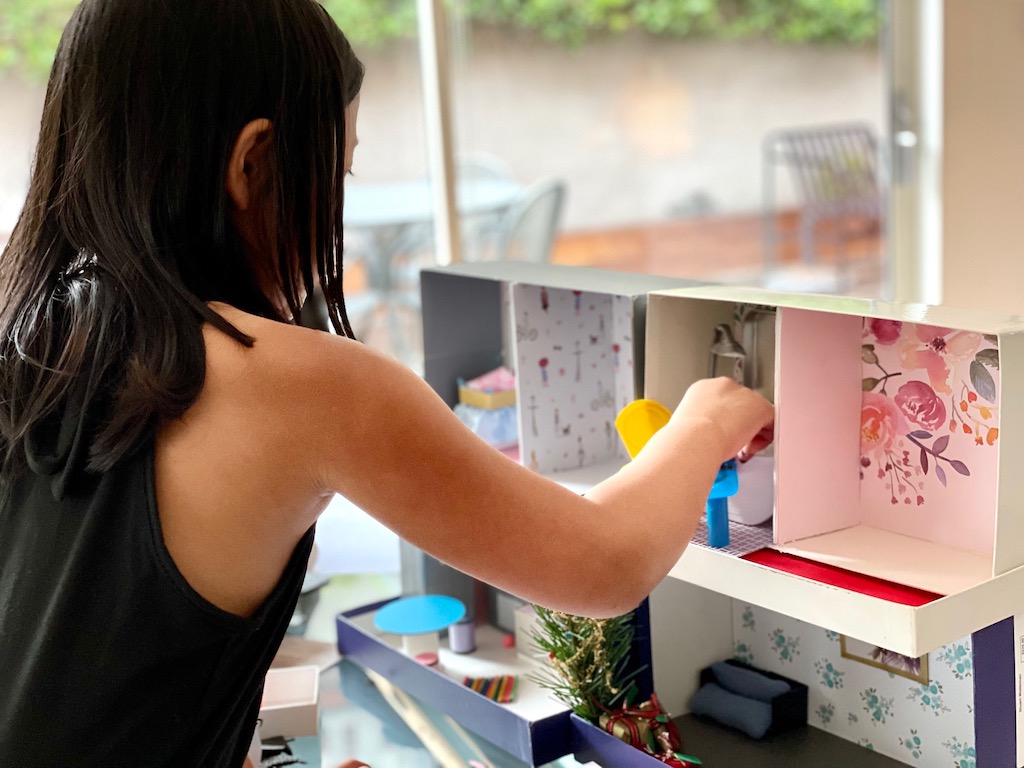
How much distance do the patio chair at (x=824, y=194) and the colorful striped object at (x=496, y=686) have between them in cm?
318

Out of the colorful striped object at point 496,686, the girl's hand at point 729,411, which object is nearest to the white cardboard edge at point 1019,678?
the girl's hand at point 729,411

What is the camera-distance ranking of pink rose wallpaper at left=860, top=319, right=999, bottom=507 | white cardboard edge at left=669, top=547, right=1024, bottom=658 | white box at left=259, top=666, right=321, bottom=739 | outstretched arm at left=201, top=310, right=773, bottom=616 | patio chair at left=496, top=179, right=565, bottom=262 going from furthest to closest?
patio chair at left=496, top=179, right=565, bottom=262 → white box at left=259, top=666, right=321, bottom=739 → pink rose wallpaper at left=860, top=319, right=999, bottom=507 → white cardboard edge at left=669, top=547, right=1024, bottom=658 → outstretched arm at left=201, top=310, right=773, bottom=616

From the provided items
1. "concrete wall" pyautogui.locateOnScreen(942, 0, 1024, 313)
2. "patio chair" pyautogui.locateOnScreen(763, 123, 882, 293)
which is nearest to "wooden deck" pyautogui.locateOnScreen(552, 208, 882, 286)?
"patio chair" pyautogui.locateOnScreen(763, 123, 882, 293)

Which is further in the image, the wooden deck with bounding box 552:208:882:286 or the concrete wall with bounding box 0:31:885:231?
the wooden deck with bounding box 552:208:882:286

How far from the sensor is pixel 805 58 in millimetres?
4090

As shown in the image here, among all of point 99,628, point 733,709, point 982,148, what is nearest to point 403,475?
point 99,628

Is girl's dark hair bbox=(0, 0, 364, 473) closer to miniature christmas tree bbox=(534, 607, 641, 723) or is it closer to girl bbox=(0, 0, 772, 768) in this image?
girl bbox=(0, 0, 772, 768)

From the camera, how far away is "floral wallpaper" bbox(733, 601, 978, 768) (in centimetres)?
97

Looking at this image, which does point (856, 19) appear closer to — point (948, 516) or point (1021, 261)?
point (1021, 261)

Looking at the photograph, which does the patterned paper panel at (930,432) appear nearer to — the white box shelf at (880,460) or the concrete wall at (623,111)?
the white box shelf at (880,460)

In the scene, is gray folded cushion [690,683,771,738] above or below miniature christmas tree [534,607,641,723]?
below

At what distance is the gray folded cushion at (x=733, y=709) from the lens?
1.07 meters

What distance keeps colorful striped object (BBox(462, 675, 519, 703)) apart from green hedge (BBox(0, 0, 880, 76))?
5.27 feet

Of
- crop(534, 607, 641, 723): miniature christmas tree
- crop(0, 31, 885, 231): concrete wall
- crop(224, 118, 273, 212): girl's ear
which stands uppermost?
crop(0, 31, 885, 231): concrete wall
